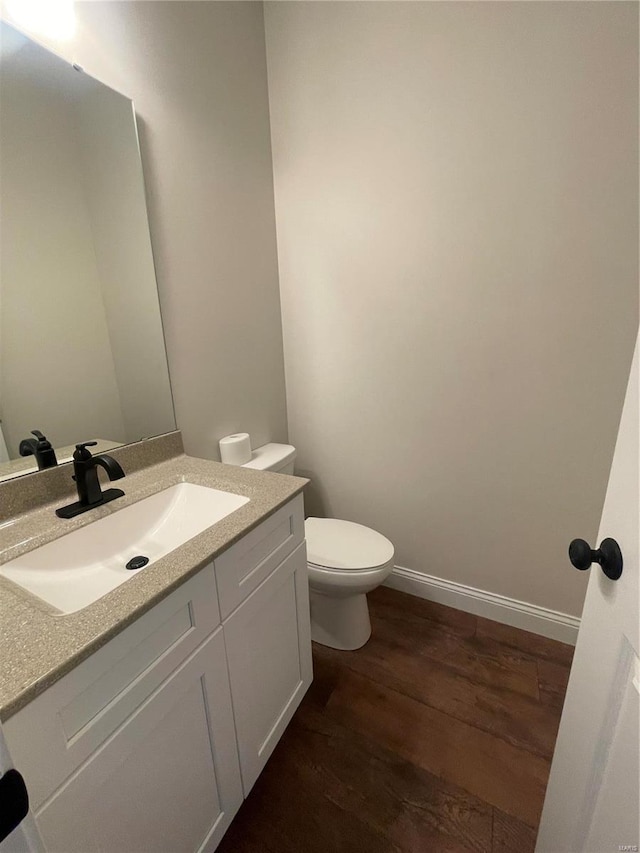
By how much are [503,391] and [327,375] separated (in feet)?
2.60

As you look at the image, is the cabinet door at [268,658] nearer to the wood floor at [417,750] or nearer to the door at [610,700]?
the wood floor at [417,750]

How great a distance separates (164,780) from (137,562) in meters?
0.45

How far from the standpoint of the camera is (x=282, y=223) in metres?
1.71

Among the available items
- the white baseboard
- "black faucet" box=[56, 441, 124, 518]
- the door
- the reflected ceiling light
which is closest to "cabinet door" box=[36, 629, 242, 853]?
"black faucet" box=[56, 441, 124, 518]

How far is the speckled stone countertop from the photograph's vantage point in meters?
0.52

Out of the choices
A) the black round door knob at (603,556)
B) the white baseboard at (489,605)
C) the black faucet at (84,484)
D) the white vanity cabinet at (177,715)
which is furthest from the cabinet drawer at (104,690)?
the white baseboard at (489,605)

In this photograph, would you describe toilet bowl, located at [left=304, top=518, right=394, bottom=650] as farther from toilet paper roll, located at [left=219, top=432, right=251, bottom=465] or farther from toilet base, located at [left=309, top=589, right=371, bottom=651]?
toilet paper roll, located at [left=219, top=432, right=251, bottom=465]

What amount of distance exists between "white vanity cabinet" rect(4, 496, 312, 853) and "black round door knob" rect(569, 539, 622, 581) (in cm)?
68

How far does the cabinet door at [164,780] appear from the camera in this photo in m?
0.59

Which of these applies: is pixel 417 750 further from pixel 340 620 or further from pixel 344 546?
pixel 344 546

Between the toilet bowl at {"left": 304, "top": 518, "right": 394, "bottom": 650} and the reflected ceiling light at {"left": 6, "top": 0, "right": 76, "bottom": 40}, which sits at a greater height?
the reflected ceiling light at {"left": 6, "top": 0, "right": 76, "bottom": 40}

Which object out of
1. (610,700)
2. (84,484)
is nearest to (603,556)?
(610,700)

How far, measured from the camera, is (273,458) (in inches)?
65.9

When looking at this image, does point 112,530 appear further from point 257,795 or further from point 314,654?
point 314,654
